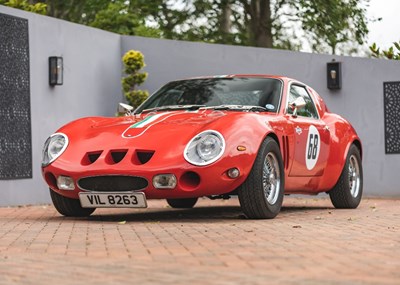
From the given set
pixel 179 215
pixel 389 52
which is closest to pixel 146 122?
pixel 179 215

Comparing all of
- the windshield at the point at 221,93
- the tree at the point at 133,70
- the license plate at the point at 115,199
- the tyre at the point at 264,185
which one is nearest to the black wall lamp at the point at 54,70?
the tree at the point at 133,70

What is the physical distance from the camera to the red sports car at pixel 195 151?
8.74 m

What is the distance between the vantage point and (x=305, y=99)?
1113cm

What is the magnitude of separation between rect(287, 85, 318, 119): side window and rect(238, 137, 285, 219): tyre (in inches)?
50.2

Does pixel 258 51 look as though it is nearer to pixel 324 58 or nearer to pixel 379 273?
pixel 324 58

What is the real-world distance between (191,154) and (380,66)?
785 cm

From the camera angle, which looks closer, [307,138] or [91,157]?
[91,157]

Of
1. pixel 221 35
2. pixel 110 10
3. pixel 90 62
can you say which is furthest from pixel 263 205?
pixel 221 35

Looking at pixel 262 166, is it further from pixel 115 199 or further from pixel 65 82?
pixel 65 82

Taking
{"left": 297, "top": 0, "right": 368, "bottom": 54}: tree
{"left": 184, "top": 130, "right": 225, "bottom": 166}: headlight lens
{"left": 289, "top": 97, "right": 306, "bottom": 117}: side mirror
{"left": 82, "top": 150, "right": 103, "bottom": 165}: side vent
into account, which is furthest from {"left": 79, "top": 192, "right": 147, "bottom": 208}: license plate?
{"left": 297, "top": 0, "right": 368, "bottom": 54}: tree

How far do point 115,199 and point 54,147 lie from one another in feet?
3.02

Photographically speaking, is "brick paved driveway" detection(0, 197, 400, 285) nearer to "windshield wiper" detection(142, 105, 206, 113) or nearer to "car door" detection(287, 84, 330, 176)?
"car door" detection(287, 84, 330, 176)

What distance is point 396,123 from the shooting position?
52.1 ft

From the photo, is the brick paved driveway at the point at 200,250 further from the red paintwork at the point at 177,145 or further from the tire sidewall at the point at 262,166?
the red paintwork at the point at 177,145
